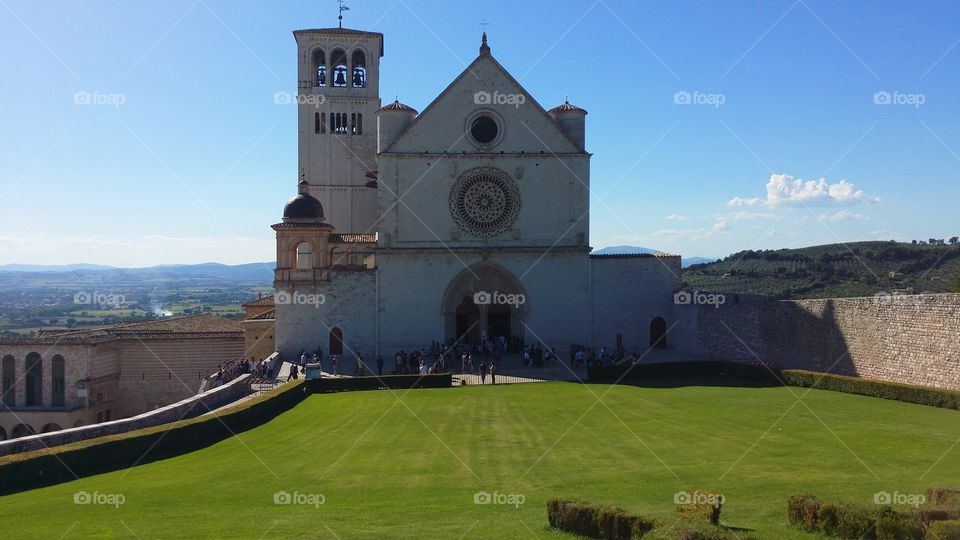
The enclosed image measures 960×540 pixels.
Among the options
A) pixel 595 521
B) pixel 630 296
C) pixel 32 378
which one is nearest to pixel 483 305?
pixel 630 296

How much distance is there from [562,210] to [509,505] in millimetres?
29534

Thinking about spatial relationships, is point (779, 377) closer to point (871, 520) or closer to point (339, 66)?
point (871, 520)

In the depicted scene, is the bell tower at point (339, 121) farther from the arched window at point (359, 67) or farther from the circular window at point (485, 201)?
the circular window at point (485, 201)

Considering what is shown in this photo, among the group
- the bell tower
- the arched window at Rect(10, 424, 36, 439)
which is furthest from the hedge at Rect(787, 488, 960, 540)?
the bell tower

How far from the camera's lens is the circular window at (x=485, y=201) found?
40000mm

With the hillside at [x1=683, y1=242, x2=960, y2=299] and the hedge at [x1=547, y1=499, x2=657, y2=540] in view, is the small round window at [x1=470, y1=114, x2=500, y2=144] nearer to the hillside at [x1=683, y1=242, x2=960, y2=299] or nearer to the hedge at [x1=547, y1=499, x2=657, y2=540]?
the hillside at [x1=683, y1=242, x2=960, y2=299]

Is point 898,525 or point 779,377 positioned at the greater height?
point 898,525

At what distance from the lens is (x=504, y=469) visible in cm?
1484

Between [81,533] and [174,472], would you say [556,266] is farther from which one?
[81,533]

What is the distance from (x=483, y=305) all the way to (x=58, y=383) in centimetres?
2318

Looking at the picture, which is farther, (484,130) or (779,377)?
(484,130)

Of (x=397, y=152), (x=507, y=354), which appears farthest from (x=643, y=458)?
(x=397, y=152)

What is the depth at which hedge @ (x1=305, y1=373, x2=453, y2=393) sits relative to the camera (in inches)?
1172

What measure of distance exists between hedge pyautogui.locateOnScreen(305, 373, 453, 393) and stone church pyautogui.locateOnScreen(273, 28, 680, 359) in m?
8.46
